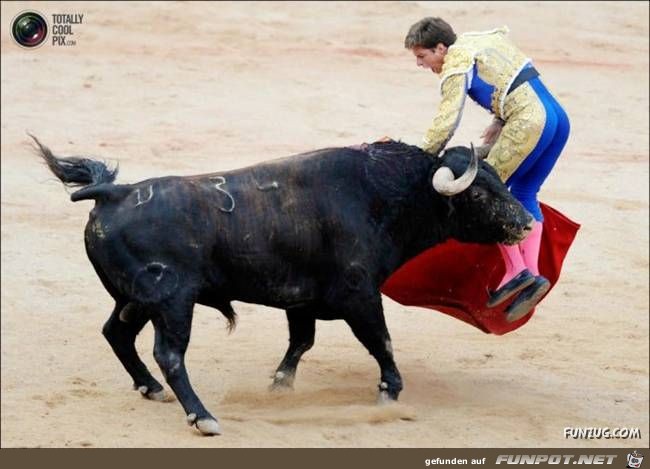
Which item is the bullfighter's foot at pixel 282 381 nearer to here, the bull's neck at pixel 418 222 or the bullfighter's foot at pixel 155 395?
the bullfighter's foot at pixel 155 395

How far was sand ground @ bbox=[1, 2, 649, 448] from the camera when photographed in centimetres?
805

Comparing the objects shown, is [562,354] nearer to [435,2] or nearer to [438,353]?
[438,353]

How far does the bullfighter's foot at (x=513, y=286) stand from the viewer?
8.25m

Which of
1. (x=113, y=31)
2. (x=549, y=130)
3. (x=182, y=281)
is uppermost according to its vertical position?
(x=549, y=130)

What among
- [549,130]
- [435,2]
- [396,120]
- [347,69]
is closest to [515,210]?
[549,130]

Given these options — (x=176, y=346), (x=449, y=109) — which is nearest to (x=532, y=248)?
(x=449, y=109)

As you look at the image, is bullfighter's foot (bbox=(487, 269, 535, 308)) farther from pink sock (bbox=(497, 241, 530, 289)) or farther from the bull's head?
the bull's head

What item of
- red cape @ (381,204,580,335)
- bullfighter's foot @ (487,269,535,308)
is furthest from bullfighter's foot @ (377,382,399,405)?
red cape @ (381,204,580,335)

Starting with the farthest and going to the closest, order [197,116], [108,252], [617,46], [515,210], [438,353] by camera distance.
Result: 1. [617,46]
2. [197,116]
3. [438,353]
4. [515,210]
5. [108,252]

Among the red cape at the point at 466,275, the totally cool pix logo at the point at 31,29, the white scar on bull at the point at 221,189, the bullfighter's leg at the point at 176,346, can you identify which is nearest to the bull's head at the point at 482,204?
the red cape at the point at 466,275

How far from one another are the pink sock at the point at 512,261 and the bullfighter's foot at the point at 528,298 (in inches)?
4.5

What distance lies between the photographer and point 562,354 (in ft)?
31.7

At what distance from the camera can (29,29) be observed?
1605cm

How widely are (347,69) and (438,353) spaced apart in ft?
26.4
